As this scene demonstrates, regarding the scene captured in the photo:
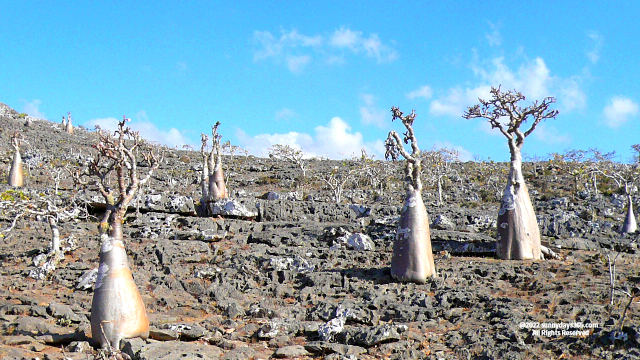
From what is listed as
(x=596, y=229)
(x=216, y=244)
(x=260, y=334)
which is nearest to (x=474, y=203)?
(x=596, y=229)

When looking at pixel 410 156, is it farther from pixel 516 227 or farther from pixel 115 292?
pixel 115 292

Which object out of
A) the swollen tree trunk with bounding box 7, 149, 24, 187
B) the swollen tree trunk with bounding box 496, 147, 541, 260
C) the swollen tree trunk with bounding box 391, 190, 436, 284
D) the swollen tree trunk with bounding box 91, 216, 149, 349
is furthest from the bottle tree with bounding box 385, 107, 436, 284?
the swollen tree trunk with bounding box 7, 149, 24, 187

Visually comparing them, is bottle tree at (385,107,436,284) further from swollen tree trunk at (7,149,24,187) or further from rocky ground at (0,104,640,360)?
swollen tree trunk at (7,149,24,187)

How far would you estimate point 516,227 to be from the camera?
10969mm

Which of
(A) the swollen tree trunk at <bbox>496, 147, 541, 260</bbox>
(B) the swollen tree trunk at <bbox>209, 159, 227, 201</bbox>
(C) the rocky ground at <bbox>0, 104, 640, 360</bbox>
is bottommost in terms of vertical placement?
(C) the rocky ground at <bbox>0, 104, 640, 360</bbox>

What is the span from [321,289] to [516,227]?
4.66 meters

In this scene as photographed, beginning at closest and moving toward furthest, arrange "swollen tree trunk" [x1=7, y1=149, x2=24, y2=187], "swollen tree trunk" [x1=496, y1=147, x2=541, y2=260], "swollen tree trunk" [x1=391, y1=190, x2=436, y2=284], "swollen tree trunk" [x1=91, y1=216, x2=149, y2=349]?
1. "swollen tree trunk" [x1=91, y1=216, x2=149, y2=349]
2. "swollen tree trunk" [x1=391, y1=190, x2=436, y2=284]
3. "swollen tree trunk" [x1=496, y1=147, x2=541, y2=260]
4. "swollen tree trunk" [x1=7, y1=149, x2=24, y2=187]

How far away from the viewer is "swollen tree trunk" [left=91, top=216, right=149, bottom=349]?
20.3ft

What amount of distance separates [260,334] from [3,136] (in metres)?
34.8

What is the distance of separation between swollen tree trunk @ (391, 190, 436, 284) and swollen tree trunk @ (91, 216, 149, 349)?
191 inches

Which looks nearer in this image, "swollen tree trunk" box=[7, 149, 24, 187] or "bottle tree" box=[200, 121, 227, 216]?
"bottle tree" box=[200, 121, 227, 216]

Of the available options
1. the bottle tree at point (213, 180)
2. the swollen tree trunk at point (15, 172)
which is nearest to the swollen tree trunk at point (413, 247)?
the bottle tree at point (213, 180)

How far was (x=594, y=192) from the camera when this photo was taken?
2366cm

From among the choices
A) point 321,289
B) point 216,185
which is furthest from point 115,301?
point 216,185
